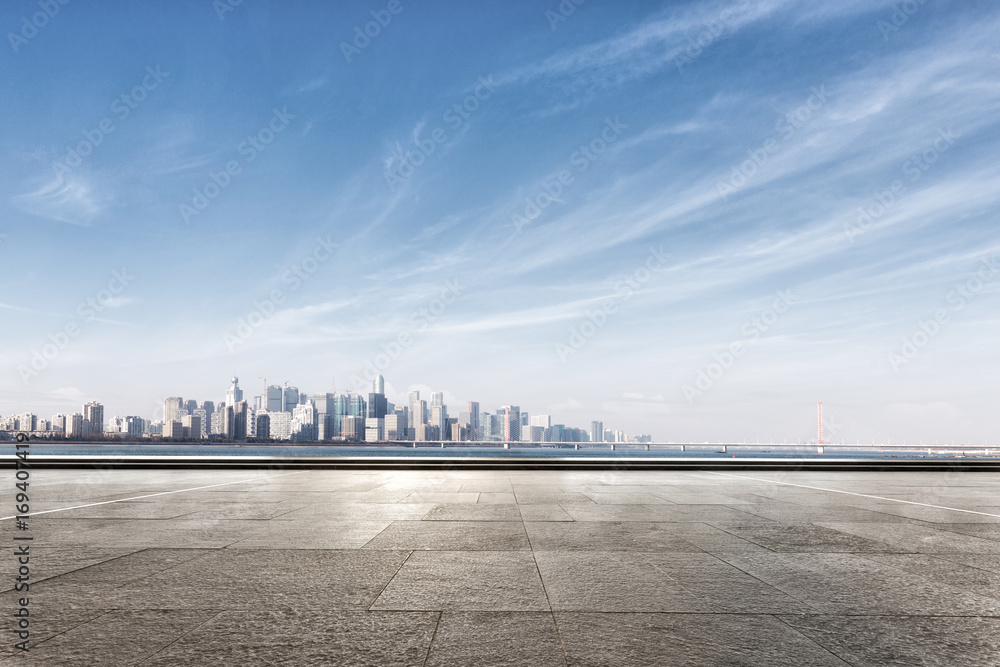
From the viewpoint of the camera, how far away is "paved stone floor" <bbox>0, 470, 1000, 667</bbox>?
150 inches

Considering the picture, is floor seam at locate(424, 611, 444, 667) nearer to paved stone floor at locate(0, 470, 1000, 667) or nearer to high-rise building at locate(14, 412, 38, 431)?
→ paved stone floor at locate(0, 470, 1000, 667)

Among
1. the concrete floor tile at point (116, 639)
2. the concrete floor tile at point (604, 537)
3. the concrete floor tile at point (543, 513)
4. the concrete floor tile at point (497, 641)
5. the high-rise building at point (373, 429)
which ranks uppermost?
the concrete floor tile at point (116, 639)

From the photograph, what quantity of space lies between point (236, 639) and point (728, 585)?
432cm

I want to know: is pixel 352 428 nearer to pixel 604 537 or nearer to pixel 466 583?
pixel 604 537

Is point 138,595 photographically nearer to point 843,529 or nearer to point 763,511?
point 843,529

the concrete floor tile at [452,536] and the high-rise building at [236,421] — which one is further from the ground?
the concrete floor tile at [452,536]

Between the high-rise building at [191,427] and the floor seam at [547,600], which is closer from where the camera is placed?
the floor seam at [547,600]

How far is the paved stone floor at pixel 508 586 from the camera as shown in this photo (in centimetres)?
382

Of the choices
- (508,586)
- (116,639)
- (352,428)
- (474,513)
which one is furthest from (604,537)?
(352,428)

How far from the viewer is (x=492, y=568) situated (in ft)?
20.2

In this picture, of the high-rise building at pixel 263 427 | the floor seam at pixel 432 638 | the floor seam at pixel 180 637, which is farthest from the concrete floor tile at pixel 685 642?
the high-rise building at pixel 263 427

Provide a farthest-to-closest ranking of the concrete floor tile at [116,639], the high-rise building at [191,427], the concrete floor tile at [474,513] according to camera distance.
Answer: the high-rise building at [191,427] < the concrete floor tile at [474,513] < the concrete floor tile at [116,639]

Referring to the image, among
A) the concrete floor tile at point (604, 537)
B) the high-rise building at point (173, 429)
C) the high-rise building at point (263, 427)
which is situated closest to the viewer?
the concrete floor tile at point (604, 537)

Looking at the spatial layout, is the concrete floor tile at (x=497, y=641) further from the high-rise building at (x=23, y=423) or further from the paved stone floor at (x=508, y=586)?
the high-rise building at (x=23, y=423)
